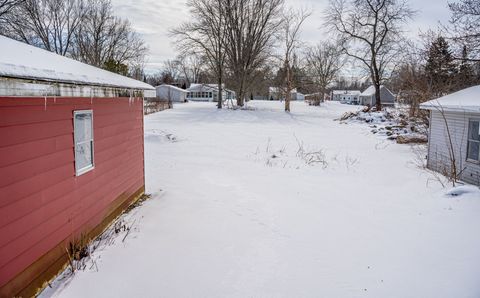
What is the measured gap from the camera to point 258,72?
3584 cm

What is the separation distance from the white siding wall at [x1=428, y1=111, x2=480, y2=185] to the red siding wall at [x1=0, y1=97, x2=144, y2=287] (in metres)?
8.96

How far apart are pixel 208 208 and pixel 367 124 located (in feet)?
69.6

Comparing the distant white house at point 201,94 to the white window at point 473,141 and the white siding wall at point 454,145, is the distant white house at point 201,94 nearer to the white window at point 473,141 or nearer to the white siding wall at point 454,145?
the white siding wall at point 454,145

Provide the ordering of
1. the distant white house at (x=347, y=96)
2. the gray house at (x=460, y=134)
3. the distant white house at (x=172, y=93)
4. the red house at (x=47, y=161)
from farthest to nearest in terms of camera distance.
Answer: the distant white house at (x=347, y=96) < the distant white house at (x=172, y=93) < the gray house at (x=460, y=134) < the red house at (x=47, y=161)

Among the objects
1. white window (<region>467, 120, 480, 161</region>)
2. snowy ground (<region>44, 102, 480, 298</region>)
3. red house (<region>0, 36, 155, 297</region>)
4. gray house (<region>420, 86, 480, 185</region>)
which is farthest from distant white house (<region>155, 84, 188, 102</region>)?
red house (<region>0, 36, 155, 297</region>)

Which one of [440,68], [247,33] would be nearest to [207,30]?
[247,33]

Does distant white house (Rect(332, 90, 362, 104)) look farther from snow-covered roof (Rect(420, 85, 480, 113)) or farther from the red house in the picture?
the red house

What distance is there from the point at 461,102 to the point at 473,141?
3.65 ft

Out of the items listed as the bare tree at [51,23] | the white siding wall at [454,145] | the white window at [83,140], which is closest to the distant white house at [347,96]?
the bare tree at [51,23]

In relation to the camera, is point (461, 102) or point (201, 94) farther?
point (201, 94)

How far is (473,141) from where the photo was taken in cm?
970

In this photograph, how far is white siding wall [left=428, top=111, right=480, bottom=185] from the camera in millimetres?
9777

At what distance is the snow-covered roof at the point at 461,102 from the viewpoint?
910cm

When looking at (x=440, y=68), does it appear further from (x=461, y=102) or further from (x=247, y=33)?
(x=247, y=33)
